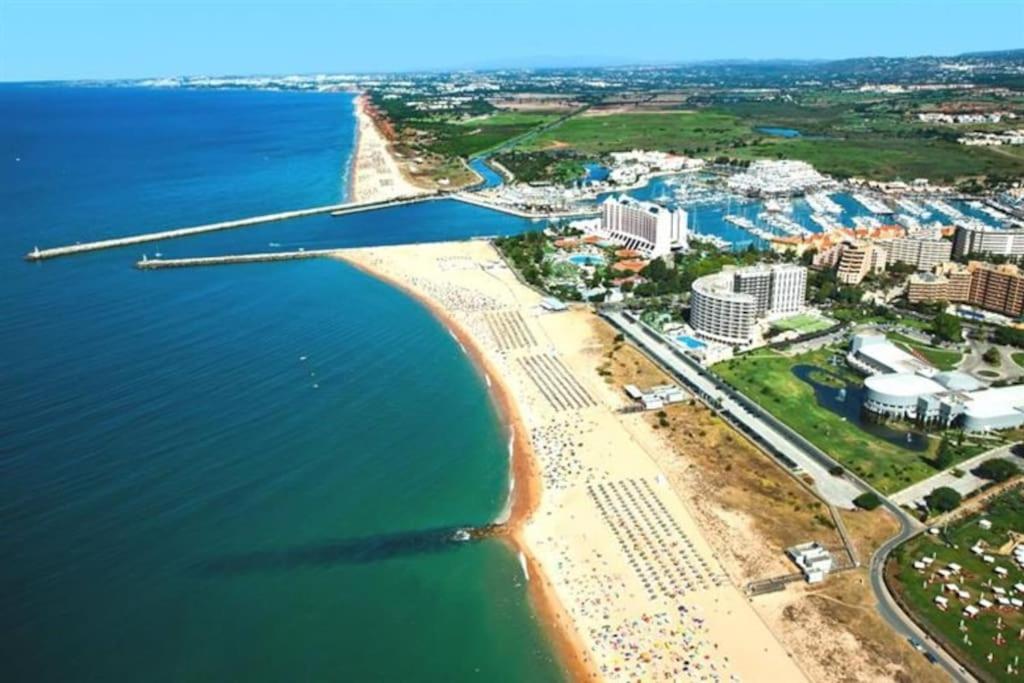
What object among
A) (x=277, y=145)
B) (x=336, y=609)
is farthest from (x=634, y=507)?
(x=277, y=145)

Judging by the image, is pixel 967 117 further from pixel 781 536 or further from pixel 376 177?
pixel 781 536

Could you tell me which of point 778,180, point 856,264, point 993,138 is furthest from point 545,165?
point 993,138

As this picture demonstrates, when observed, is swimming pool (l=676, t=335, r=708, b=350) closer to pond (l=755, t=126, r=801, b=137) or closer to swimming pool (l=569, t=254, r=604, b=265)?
swimming pool (l=569, t=254, r=604, b=265)

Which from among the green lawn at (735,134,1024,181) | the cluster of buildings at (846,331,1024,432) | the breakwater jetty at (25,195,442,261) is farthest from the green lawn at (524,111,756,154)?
the cluster of buildings at (846,331,1024,432)

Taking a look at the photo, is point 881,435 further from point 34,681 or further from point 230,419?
point 34,681

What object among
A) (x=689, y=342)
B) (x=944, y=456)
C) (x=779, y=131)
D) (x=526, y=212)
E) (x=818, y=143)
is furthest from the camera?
(x=779, y=131)

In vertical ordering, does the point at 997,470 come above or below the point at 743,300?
below
